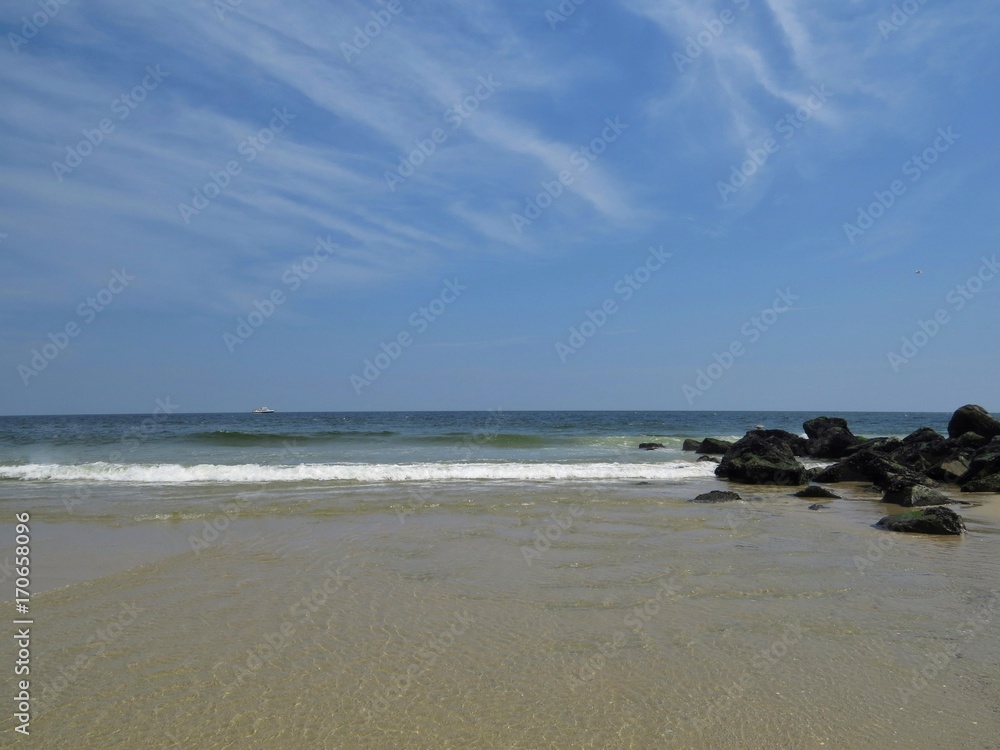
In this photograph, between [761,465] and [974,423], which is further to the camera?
[974,423]

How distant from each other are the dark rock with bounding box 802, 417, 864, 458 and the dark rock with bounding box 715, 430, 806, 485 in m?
9.32

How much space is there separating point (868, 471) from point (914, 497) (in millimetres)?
5920

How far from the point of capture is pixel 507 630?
5.26m

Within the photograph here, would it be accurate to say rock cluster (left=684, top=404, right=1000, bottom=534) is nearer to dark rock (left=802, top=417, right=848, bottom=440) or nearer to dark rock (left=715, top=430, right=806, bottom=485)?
dark rock (left=715, top=430, right=806, bottom=485)

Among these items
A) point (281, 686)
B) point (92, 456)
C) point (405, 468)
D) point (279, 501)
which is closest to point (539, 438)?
point (405, 468)

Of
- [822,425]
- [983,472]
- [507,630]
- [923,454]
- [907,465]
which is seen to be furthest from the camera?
[822,425]

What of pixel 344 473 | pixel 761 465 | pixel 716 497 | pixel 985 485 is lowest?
pixel 344 473

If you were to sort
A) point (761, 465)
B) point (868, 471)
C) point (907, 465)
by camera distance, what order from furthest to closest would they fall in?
point (907, 465) < point (761, 465) < point (868, 471)

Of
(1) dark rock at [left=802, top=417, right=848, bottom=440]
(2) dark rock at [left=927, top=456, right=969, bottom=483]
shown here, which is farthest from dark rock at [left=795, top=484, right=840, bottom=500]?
(1) dark rock at [left=802, top=417, right=848, bottom=440]

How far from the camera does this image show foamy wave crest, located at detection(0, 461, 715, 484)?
62.1ft

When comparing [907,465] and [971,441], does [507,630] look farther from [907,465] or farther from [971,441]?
[971,441]

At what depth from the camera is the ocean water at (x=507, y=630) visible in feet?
12.1

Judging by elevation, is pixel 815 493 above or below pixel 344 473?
above

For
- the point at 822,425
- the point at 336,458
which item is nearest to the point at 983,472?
the point at 822,425
